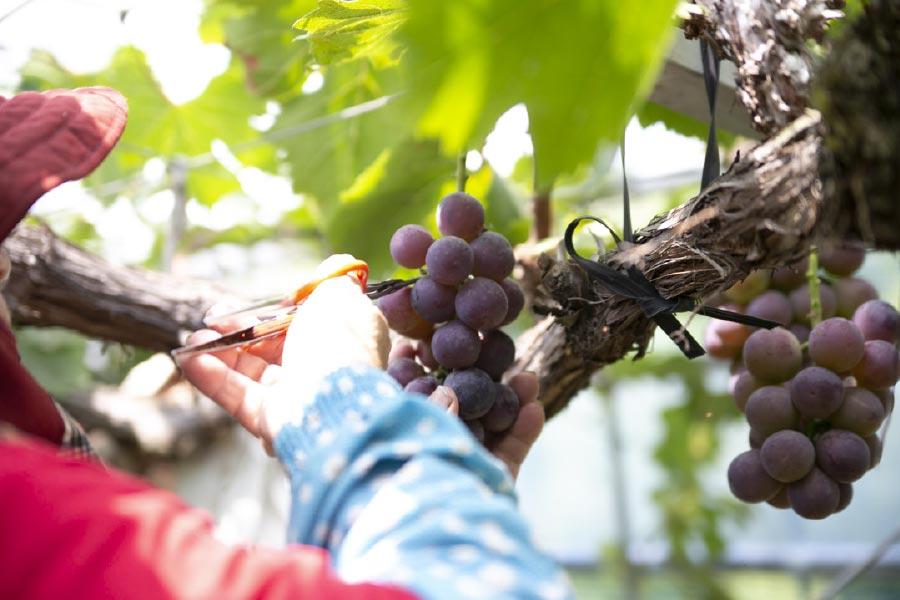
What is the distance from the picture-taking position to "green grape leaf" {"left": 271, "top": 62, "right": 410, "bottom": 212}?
4.18ft

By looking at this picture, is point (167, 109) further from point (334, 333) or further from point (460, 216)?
point (334, 333)

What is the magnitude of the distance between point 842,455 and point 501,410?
0.29 m

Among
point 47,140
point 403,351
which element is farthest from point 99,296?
point 47,140

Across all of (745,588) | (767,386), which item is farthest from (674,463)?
(767,386)

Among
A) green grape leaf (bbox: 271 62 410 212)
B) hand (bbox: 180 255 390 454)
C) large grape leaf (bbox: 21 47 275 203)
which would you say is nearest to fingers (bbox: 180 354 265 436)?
hand (bbox: 180 255 390 454)

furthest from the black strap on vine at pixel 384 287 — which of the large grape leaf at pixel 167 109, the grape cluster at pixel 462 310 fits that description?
the large grape leaf at pixel 167 109

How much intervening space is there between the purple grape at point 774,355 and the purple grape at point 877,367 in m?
0.05

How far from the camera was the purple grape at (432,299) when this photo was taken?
27.3 inches

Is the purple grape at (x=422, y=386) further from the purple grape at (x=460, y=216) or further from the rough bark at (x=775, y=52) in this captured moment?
the rough bark at (x=775, y=52)

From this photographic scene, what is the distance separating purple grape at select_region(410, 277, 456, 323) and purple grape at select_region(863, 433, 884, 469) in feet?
1.25

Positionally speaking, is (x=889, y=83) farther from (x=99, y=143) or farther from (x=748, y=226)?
(x=99, y=143)

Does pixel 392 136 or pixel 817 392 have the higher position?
pixel 392 136

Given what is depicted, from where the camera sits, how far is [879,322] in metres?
0.78

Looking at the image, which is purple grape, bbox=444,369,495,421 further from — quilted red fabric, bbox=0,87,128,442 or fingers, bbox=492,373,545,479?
quilted red fabric, bbox=0,87,128,442
